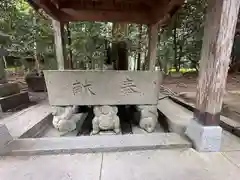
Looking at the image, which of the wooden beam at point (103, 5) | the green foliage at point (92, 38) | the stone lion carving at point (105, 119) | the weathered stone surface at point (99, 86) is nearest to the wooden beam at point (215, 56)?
the weathered stone surface at point (99, 86)

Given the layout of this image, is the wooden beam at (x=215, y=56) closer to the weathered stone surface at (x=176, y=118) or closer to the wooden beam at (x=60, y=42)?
the weathered stone surface at (x=176, y=118)

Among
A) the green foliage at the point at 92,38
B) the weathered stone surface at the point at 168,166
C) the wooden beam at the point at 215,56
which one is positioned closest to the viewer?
the weathered stone surface at the point at 168,166

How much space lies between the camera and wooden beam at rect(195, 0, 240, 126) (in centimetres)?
149

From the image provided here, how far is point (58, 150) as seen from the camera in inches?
66.1

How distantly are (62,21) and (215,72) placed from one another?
11.3ft

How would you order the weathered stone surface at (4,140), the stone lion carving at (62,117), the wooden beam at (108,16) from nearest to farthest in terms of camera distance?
1. the weathered stone surface at (4,140)
2. the stone lion carving at (62,117)
3. the wooden beam at (108,16)

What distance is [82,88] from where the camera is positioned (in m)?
2.09

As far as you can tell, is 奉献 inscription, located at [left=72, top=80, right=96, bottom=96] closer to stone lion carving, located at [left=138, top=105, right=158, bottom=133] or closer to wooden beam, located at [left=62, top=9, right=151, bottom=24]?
stone lion carving, located at [left=138, top=105, right=158, bottom=133]

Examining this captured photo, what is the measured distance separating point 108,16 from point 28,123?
2830 mm

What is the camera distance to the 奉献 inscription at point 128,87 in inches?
82.9

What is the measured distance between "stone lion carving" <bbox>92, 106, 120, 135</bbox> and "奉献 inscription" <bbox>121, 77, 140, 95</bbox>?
0.87 feet

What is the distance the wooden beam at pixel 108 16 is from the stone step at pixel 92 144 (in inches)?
118

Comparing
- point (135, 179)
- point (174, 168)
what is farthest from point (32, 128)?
point (174, 168)

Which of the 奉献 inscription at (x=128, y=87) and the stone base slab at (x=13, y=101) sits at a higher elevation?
the 奉献 inscription at (x=128, y=87)
